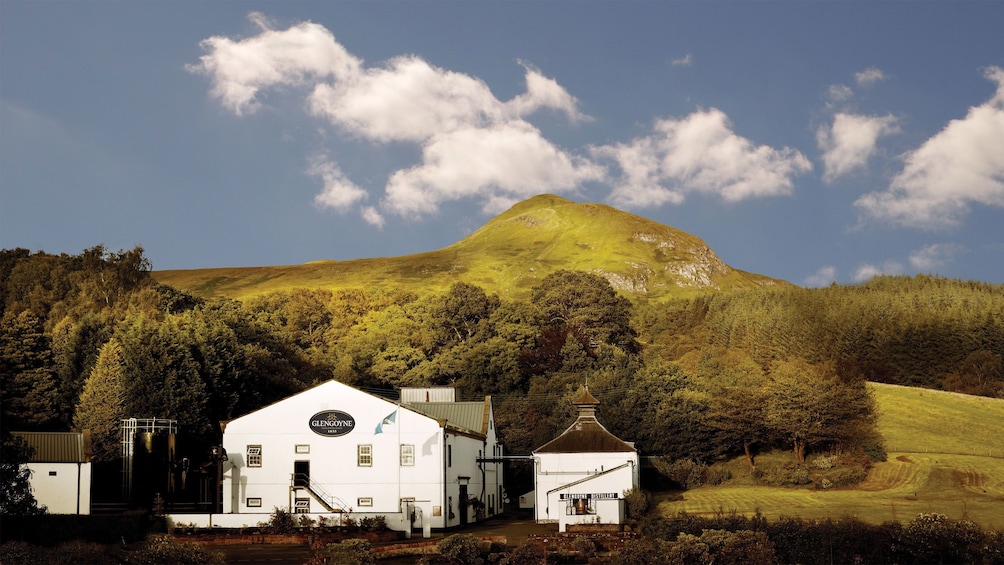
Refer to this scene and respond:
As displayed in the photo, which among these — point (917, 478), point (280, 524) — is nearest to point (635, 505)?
point (280, 524)

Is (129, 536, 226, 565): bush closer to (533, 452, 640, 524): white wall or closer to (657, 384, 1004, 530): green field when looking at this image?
(533, 452, 640, 524): white wall

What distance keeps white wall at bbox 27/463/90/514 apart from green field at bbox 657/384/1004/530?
3062 centimetres

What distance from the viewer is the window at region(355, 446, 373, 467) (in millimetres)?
53334

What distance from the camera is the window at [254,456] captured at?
53844 millimetres

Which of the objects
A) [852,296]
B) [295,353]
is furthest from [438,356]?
[852,296]

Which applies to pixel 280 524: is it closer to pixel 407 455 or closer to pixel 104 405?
pixel 407 455

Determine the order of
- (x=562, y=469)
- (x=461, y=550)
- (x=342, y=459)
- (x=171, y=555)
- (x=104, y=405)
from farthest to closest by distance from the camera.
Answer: (x=104, y=405)
(x=562, y=469)
(x=342, y=459)
(x=461, y=550)
(x=171, y=555)

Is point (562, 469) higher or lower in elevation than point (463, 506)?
higher

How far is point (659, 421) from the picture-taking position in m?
76.6

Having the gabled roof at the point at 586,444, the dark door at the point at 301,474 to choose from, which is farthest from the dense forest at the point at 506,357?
the gabled roof at the point at 586,444

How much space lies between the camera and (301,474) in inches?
2109

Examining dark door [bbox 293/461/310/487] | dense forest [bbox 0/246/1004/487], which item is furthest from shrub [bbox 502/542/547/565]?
dense forest [bbox 0/246/1004/487]

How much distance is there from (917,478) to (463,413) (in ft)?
110

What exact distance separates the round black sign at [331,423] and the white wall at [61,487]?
11.9 metres
